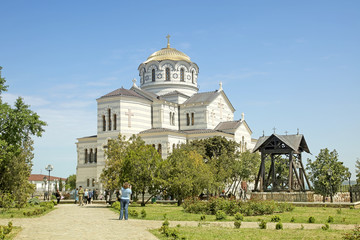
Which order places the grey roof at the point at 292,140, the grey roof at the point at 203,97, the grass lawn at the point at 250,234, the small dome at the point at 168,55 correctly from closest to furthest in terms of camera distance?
1. the grass lawn at the point at 250,234
2. the grey roof at the point at 292,140
3. the grey roof at the point at 203,97
4. the small dome at the point at 168,55

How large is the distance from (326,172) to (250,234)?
20.9 meters

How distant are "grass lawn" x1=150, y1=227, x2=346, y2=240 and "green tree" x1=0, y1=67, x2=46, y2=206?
47.7ft

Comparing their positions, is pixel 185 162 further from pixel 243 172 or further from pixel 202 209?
pixel 243 172

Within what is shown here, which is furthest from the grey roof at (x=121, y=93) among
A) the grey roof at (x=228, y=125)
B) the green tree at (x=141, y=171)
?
the green tree at (x=141, y=171)

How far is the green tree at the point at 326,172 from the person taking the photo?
3253cm

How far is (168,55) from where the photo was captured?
2313 inches

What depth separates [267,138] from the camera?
1277 inches

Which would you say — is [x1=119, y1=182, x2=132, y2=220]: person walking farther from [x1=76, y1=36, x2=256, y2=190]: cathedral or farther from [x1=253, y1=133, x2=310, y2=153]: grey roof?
[x1=76, y1=36, x2=256, y2=190]: cathedral

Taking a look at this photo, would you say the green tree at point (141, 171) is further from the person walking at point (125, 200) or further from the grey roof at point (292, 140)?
the person walking at point (125, 200)

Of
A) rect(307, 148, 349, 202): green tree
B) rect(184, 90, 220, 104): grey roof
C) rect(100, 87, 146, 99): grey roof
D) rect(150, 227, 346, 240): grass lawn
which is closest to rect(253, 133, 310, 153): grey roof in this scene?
rect(307, 148, 349, 202): green tree

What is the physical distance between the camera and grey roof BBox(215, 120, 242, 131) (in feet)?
176

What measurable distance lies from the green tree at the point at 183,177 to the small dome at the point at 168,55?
93.7 ft

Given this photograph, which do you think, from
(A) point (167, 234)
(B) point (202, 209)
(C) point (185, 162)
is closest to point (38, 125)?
(C) point (185, 162)

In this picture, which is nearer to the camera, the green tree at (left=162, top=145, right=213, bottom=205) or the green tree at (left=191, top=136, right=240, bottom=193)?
the green tree at (left=162, top=145, right=213, bottom=205)
